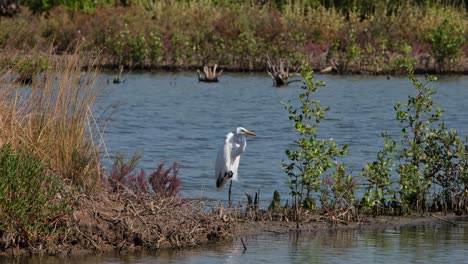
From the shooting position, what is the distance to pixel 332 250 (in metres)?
11.7

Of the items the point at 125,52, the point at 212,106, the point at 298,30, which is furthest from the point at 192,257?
the point at 298,30

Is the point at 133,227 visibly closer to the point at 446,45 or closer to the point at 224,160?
the point at 224,160

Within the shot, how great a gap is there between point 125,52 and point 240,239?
3321 cm

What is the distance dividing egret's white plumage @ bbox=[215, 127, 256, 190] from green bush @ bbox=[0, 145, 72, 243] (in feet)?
14.3

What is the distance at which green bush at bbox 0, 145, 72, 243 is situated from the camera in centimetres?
1031

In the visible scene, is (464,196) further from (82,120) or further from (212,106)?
(212,106)

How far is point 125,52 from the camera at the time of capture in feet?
147

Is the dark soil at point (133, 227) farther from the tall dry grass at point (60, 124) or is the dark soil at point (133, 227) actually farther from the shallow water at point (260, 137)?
the tall dry grass at point (60, 124)

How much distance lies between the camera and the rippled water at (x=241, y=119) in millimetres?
19453

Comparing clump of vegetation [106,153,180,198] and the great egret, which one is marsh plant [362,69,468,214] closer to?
the great egret

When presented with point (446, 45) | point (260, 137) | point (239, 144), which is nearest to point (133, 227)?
point (239, 144)

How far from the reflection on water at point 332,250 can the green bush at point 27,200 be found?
0.28 meters

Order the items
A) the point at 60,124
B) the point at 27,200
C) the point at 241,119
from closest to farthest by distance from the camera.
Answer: the point at 27,200 < the point at 60,124 < the point at 241,119

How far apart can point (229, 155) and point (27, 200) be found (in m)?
4.93
